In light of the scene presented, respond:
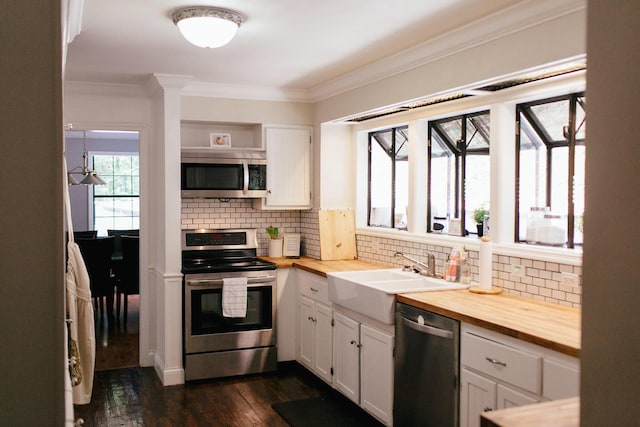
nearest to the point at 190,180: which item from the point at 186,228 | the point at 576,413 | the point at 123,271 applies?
the point at 186,228

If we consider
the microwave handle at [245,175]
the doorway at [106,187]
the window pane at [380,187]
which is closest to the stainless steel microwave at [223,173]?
the microwave handle at [245,175]

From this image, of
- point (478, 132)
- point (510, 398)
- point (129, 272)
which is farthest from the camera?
point (129, 272)

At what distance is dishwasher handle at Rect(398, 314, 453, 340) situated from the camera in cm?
314

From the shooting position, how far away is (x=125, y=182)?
1037 cm

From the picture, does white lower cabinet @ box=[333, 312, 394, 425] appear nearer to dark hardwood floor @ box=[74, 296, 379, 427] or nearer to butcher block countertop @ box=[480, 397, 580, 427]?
dark hardwood floor @ box=[74, 296, 379, 427]

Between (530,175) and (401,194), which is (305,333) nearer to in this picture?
(401,194)

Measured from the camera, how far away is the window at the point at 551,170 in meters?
3.38

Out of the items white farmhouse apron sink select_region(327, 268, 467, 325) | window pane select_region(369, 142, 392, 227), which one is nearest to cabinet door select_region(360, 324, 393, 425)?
white farmhouse apron sink select_region(327, 268, 467, 325)

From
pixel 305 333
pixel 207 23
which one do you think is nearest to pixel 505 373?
pixel 207 23

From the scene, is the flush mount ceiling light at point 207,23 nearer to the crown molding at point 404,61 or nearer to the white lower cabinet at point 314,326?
the crown molding at point 404,61

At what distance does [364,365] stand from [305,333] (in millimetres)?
1198

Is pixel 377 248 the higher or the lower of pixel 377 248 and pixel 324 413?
the higher

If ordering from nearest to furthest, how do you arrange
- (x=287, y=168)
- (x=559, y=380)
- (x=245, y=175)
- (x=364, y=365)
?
(x=559, y=380) < (x=364, y=365) < (x=245, y=175) < (x=287, y=168)

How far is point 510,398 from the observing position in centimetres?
274
